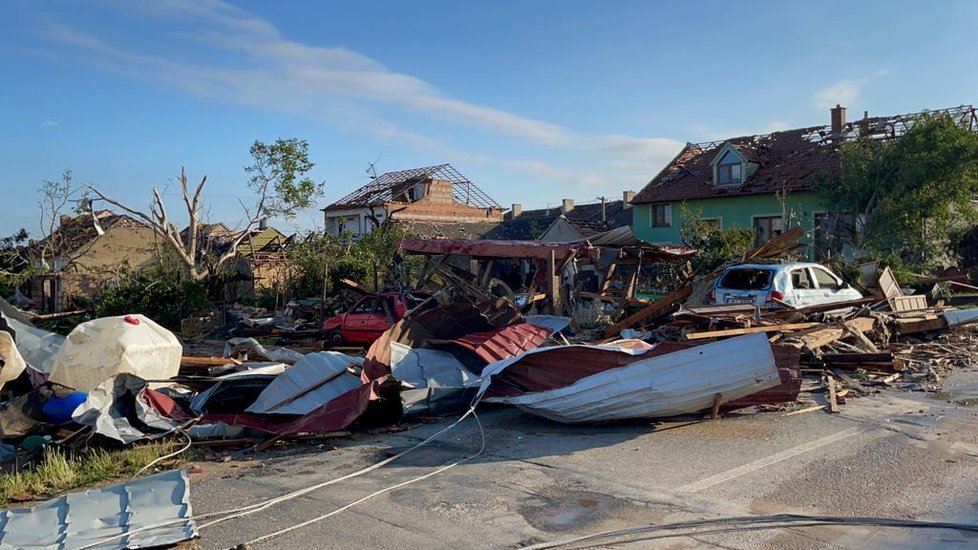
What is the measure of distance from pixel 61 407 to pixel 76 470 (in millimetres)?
1916

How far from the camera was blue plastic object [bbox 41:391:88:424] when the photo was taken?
8870 mm

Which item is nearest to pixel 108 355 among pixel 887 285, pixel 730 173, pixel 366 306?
pixel 366 306

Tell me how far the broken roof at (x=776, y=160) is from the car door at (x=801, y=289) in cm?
1441

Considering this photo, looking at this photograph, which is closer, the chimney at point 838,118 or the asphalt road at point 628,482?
the asphalt road at point 628,482

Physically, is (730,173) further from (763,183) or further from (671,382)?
(671,382)

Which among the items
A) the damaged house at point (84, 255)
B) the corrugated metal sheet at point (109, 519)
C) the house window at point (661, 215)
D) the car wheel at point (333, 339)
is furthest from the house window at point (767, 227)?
the corrugated metal sheet at point (109, 519)

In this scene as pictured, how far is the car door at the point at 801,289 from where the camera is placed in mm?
14422

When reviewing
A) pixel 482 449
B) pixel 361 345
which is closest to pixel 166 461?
pixel 482 449

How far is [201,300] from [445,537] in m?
19.6

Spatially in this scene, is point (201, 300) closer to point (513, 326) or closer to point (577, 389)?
point (513, 326)

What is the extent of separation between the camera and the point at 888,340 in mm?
13930

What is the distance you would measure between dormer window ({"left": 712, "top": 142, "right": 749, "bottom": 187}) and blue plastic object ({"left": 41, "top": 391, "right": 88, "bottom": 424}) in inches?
1167

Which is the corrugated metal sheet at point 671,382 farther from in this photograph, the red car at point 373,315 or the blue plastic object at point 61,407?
the red car at point 373,315

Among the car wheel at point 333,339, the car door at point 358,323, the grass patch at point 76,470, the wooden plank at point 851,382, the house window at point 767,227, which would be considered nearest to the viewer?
the grass patch at point 76,470
